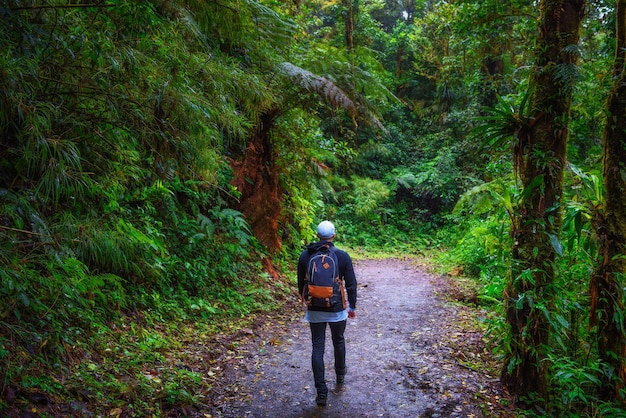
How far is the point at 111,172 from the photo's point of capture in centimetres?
415

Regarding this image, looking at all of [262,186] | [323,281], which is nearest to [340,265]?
[323,281]

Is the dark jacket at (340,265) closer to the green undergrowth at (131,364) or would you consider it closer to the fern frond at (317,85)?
the green undergrowth at (131,364)

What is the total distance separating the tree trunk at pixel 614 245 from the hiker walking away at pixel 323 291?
2.25m

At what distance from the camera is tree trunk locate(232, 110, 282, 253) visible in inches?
330

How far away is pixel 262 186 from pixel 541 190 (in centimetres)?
557

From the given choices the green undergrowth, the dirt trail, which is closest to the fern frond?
the dirt trail

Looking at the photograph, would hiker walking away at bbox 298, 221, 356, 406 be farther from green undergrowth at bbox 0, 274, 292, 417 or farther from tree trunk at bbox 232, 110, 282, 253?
tree trunk at bbox 232, 110, 282, 253

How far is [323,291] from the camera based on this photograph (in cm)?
409

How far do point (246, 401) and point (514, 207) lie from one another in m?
3.16

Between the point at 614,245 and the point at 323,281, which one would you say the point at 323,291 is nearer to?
the point at 323,281

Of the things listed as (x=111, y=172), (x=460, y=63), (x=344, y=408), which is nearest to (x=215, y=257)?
(x=111, y=172)

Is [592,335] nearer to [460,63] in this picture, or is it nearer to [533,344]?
[533,344]

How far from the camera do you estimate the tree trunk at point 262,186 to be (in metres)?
8.39

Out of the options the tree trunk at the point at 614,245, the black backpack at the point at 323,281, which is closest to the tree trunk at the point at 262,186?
the black backpack at the point at 323,281
